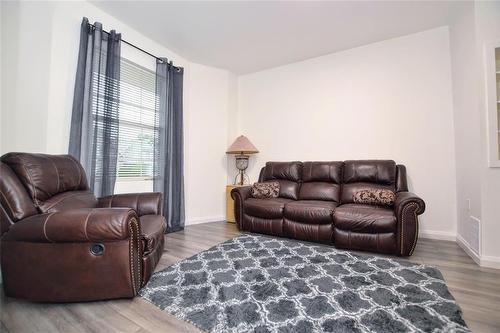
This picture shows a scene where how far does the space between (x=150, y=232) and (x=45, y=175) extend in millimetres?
898

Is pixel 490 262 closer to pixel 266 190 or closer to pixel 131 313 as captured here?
pixel 266 190

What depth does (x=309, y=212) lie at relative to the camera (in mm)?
2607

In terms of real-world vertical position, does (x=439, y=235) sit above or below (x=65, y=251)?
below

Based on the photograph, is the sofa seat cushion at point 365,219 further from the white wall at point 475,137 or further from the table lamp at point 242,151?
the table lamp at point 242,151

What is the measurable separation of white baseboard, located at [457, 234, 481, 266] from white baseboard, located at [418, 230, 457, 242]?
3.5 inches

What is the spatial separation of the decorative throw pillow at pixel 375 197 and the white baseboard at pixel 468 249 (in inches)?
30.6

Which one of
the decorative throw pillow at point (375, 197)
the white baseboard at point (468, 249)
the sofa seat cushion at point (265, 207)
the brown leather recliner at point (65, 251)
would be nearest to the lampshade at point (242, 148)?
the sofa seat cushion at point (265, 207)

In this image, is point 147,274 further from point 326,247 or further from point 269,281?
point 326,247

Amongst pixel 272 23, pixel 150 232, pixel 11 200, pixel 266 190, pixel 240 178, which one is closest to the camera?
pixel 11 200

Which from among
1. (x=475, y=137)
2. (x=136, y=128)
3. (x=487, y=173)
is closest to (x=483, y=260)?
(x=487, y=173)

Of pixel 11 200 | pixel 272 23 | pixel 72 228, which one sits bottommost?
pixel 72 228

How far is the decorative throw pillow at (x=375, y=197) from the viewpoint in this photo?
8.28 feet

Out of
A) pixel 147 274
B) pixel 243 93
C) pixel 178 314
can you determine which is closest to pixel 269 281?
pixel 178 314

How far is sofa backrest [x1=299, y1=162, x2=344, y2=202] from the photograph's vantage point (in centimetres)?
303
